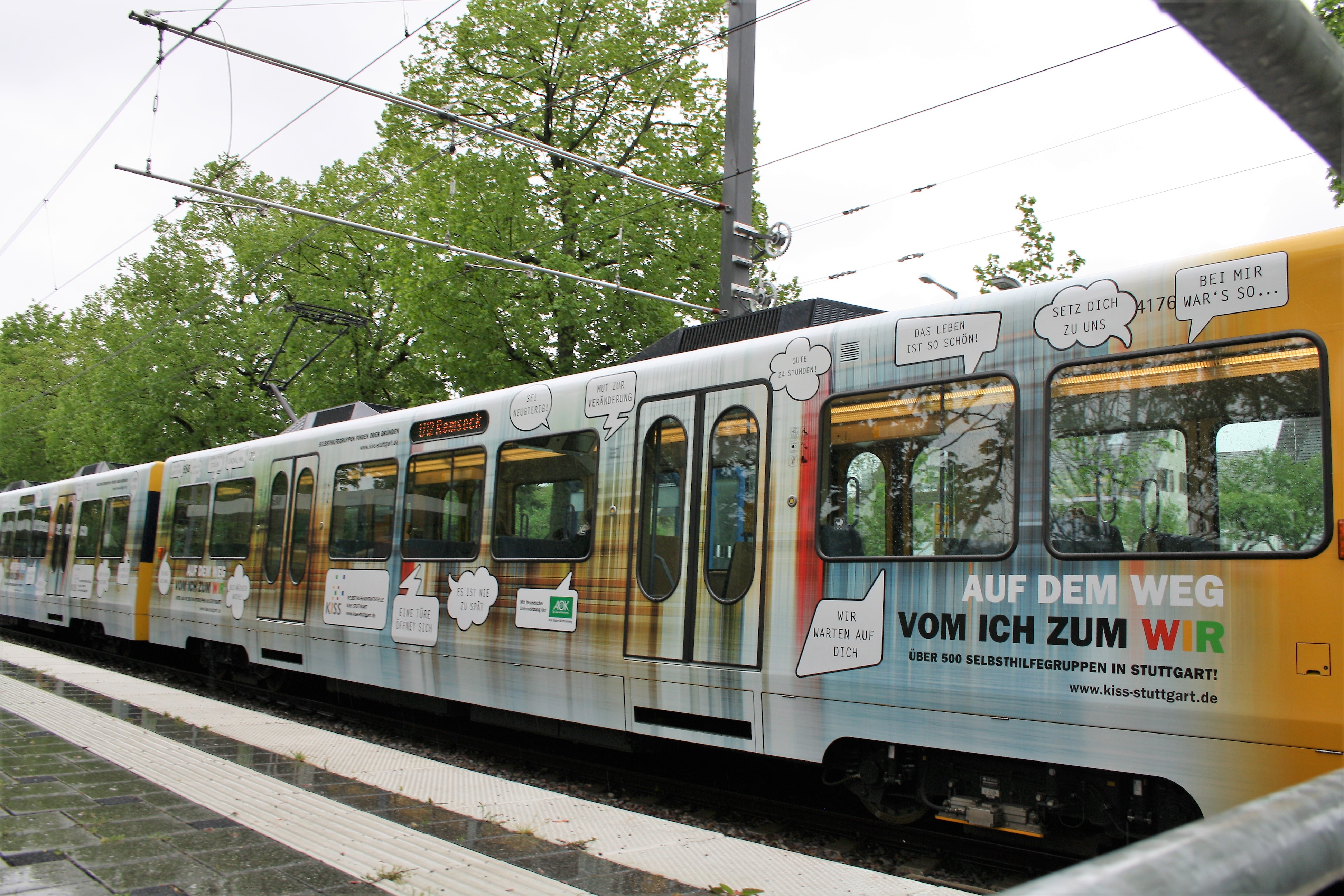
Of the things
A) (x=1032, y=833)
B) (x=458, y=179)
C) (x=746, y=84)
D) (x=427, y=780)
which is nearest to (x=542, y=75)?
(x=458, y=179)

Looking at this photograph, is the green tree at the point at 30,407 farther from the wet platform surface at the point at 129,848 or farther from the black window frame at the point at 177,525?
the wet platform surface at the point at 129,848

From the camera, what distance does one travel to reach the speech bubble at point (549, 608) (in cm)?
771

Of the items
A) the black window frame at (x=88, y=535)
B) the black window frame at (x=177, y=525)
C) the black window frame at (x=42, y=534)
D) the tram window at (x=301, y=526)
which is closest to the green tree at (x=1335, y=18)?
the tram window at (x=301, y=526)

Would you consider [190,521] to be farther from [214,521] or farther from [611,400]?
[611,400]

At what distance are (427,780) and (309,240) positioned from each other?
26.4 meters

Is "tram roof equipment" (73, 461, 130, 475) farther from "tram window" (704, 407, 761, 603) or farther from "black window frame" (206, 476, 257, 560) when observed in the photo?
"tram window" (704, 407, 761, 603)

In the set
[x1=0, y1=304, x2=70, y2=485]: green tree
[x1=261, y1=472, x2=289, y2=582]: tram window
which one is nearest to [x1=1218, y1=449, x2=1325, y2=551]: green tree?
[x1=261, y1=472, x2=289, y2=582]: tram window

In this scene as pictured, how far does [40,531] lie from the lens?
19.4m

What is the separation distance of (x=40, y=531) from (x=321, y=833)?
58.3 ft

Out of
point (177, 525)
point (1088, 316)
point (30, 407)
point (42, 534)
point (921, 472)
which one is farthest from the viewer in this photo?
point (30, 407)

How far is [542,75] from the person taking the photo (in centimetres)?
1944

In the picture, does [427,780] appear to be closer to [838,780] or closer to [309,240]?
[838,780]

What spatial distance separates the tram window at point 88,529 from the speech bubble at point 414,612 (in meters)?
9.59

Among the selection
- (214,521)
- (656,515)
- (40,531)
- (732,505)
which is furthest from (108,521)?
(732,505)
